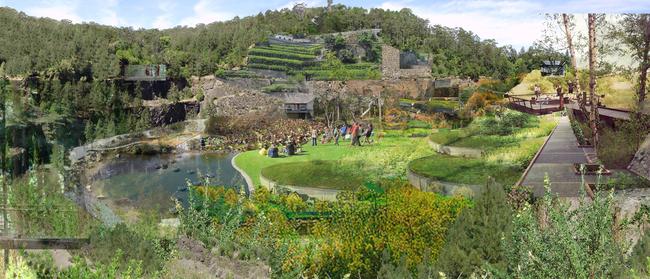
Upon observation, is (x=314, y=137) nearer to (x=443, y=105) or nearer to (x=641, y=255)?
(x=443, y=105)

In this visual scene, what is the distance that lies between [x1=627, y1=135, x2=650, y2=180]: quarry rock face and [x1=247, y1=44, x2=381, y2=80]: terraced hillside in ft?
9.83

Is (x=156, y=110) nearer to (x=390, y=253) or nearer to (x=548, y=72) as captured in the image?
(x=390, y=253)

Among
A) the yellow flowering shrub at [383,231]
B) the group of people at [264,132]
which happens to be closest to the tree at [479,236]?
the yellow flowering shrub at [383,231]

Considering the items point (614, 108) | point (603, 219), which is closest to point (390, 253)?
point (603, 219)

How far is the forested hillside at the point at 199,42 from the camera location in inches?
316

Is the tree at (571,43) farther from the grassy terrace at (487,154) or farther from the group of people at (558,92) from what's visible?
the grassy terrace at (487,154)

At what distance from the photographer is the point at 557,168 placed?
809 cm

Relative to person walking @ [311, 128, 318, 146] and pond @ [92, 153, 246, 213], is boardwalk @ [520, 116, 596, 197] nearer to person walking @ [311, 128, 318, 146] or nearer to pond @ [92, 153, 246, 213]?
person walking @ [311, 128, 318, 146]

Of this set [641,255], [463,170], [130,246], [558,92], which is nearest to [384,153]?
[463,170]

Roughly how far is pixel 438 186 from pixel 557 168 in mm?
1354

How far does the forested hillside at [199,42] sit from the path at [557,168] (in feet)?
2.97

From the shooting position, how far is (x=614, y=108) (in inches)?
320

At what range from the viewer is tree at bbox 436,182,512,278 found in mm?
7059

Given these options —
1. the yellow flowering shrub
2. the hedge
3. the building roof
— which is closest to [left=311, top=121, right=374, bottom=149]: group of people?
the yellow flowering shrub
